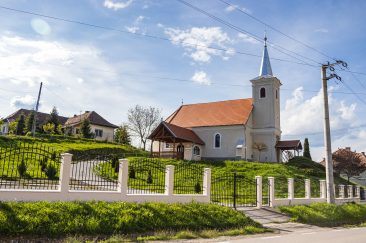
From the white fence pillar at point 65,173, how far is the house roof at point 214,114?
3136 centimetres

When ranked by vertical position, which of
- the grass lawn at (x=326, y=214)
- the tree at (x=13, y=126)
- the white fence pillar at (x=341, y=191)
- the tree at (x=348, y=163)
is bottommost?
the grass lawn at (x=326, y=214)

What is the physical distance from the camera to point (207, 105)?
48.0m

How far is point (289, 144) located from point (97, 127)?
35.2 meters

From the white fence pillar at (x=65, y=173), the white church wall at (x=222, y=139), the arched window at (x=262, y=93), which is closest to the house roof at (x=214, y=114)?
the white church wall at (x=222, y=139)

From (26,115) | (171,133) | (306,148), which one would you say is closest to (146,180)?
(171,133)

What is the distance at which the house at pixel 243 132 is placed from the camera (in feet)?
134

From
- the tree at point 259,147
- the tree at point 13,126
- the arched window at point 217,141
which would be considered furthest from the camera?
the tree at point 13,126

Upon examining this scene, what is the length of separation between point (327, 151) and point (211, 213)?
8877mm

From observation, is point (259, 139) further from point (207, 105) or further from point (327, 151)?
point (327, 151)

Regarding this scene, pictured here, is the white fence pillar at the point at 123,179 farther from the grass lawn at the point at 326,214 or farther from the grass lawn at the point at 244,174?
the grass lawn at the point at 326,214

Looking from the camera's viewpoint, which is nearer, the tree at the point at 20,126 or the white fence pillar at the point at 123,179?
the white fence pillar at the point at 123,179

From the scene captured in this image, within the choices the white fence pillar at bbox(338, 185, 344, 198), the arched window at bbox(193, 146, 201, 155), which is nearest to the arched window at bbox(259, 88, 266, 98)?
the arched window at bbox(193, 146, 201, 155)

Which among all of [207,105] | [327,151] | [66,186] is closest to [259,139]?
[207,105]

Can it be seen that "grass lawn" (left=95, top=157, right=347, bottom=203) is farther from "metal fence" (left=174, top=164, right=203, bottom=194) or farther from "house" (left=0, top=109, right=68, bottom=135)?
"house" (left=0, top=109, right=68, bottom=135)
